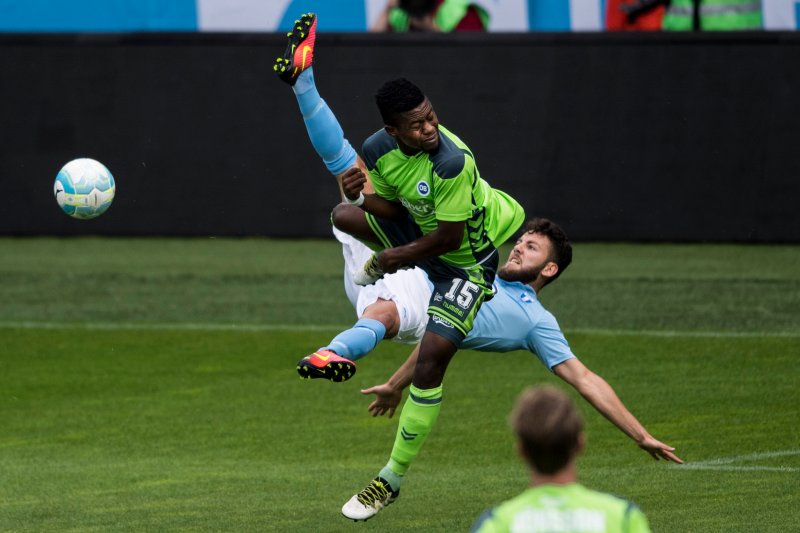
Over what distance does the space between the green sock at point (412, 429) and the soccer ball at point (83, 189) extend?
343cm

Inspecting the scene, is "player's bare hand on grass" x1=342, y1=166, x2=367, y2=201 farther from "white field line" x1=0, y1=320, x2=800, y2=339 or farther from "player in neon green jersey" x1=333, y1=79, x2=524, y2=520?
"white field line" x1=0, y1=320, x2=800, y2=339

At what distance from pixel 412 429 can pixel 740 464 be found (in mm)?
2552

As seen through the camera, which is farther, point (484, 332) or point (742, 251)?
point (742, 251)

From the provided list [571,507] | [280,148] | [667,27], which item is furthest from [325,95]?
[571,507]

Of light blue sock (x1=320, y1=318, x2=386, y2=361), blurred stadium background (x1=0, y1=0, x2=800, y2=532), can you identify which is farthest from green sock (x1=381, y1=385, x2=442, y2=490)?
blurred stadium background (x1=0, y1=0, x2=800, y2=532)

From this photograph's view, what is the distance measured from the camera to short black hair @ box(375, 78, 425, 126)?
795 cm

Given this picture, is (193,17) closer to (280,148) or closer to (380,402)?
(280,148)

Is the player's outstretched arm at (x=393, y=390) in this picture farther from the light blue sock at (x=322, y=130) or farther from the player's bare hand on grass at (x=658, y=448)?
the player's bare hand on grass at (x=658, y=448)

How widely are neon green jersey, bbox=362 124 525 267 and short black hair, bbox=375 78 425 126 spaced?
0.33 meters

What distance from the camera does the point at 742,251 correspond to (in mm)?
16875

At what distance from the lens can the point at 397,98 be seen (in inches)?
313

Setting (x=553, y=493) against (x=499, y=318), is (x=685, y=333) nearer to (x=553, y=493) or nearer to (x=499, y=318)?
(x=499, y=318)

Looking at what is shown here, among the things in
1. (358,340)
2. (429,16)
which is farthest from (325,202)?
(358,340)

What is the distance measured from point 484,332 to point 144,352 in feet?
17.8
